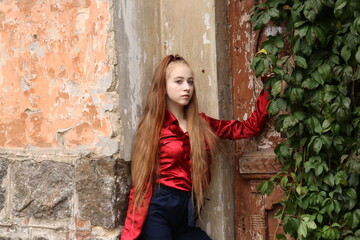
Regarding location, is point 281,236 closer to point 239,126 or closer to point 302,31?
point 239,126

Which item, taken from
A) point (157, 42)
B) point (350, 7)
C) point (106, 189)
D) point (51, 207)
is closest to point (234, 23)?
point (157, 42)

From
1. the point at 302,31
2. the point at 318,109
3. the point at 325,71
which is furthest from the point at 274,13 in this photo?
the point at 318,109

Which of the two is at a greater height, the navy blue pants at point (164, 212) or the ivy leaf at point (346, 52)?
the ivy leaf at point (346, 52)

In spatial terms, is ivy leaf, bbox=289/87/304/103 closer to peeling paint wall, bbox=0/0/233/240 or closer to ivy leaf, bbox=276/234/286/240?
peeling paint wall, bbox=0/0/233/240

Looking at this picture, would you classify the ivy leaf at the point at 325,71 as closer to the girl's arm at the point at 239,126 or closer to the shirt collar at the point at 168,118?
the girl's arm at the point at 239,126

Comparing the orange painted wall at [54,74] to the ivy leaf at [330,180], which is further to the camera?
the orange painted wall at [54,74]

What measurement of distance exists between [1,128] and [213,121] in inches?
49.8

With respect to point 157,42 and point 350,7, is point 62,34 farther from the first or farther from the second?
point 350,7

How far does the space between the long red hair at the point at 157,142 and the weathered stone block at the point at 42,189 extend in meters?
0.40

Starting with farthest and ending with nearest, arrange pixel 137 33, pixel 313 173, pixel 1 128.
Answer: pixel 1 128
pixel 137 33
pixel 313 173

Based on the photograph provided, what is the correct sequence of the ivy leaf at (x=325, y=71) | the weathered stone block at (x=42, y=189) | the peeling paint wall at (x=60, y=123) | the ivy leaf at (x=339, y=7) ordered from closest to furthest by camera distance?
1. the ivy leaf at (x=339, y=7)
2. the ivy leaf at (x=325, y=71)
3. the peeling paint wall at (x=60, y=123)
4. the weathered stone block at (x=42, y=189)

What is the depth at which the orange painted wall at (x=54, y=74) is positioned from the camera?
A: 126 inches

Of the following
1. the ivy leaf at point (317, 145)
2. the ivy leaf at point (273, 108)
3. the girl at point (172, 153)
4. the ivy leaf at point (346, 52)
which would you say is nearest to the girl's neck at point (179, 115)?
the girl at point (172, 153)

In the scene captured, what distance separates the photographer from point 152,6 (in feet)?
11.2
